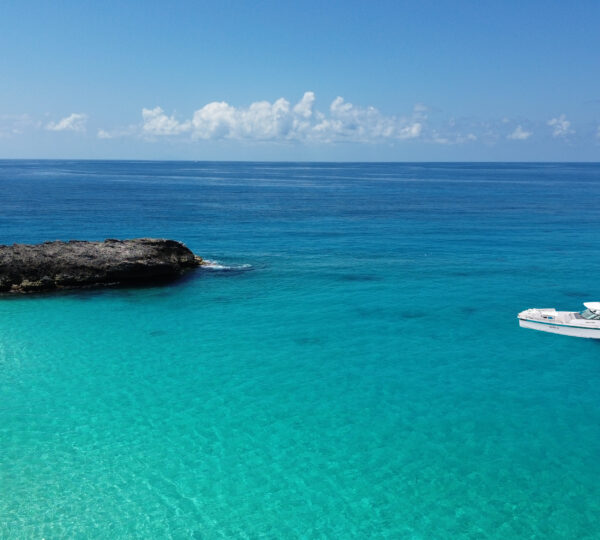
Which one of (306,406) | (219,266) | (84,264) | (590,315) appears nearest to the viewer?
(306,406)

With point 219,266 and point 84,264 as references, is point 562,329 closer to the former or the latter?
point 219,266

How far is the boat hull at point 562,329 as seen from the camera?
1563 inches

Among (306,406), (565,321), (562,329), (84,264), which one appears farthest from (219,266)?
(565,321)

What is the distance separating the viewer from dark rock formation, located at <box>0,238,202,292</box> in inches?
1964

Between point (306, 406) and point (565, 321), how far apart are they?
2377 cm

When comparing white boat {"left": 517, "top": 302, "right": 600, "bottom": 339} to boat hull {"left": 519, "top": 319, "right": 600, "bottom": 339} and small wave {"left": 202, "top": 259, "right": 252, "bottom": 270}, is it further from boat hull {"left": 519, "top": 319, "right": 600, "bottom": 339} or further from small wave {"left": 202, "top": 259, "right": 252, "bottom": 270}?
small wave {"left": 202, "top": 259, "right": 252, "bottom": 270}

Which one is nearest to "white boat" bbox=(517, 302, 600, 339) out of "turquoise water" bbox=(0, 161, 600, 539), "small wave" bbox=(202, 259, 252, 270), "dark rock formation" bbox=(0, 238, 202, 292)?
"turquoise water" bbox=(0, 161, 600, 539)

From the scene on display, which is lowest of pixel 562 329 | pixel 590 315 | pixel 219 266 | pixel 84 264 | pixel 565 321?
pixel 562 329

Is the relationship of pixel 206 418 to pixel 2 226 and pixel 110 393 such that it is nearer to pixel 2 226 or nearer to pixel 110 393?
pixel 110 393

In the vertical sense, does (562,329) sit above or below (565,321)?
below

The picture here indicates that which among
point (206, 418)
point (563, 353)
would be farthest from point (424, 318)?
point (206, 418)

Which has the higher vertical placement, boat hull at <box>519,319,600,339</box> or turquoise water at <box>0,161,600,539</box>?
boat hull at <box>519,319,600,339</box>

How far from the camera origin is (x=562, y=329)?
133 ft

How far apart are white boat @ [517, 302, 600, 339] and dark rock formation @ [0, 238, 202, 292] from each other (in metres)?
36.0
